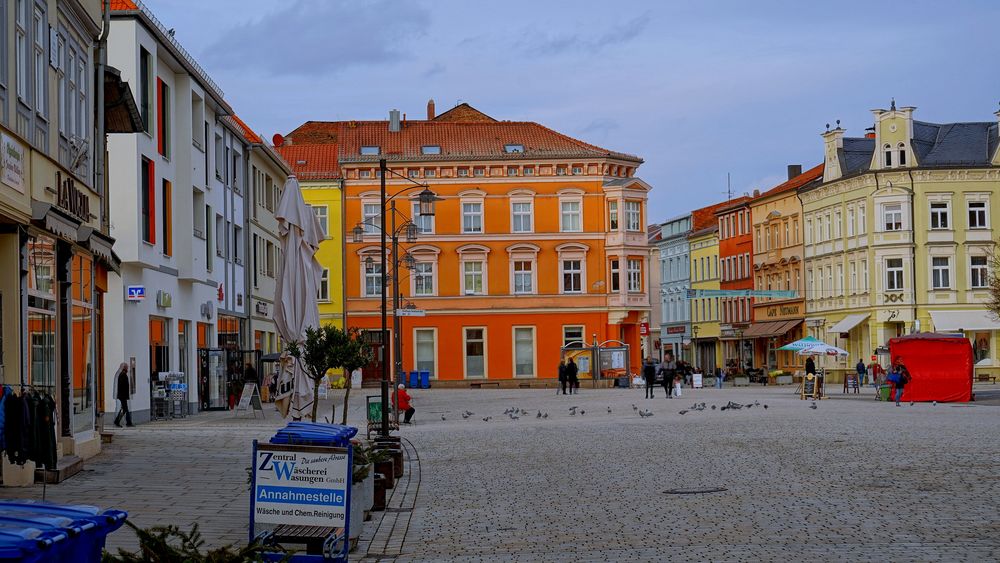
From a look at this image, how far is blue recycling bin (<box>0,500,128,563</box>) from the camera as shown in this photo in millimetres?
4621

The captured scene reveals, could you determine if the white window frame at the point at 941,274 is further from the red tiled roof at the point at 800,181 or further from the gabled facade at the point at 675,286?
the gabled facade at the point at 675,286

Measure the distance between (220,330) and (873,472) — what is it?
3418 centimetres

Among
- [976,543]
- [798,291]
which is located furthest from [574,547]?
[798,291]

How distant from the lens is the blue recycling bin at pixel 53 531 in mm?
4621

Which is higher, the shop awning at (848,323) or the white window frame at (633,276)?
the white window frame at (633,276)

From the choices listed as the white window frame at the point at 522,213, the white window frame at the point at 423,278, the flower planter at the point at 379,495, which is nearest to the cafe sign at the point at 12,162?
the flower planter at the point at 379,495

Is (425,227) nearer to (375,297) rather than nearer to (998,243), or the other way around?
(375,297)

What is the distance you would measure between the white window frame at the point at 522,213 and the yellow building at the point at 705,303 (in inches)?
1221

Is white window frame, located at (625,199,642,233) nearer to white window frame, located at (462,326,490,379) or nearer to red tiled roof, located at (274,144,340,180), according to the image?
white window frame, located at (462,326,490,379)

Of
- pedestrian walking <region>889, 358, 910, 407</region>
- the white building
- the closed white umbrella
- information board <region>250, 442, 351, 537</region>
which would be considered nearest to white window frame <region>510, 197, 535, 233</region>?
the white building

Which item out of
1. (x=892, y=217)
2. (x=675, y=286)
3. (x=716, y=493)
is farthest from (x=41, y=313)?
(x=675, y=286)

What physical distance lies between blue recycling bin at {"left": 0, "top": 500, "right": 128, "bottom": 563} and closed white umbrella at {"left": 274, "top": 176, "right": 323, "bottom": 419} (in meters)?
19.9

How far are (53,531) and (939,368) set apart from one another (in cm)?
4484

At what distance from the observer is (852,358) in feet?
274
